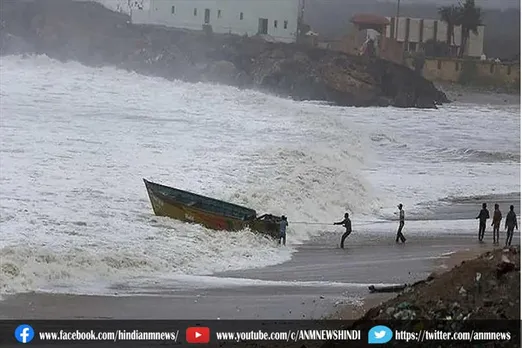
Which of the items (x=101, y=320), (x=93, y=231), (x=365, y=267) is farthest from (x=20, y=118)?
(x=101, y=320)

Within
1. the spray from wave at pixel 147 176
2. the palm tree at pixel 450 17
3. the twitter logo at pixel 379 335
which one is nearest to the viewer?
the twitter logo at pixel 379 335

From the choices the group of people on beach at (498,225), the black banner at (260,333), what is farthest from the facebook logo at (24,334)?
the group of people on beach at (498,225)

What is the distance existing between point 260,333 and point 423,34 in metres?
49.5

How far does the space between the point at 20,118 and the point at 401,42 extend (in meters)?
27.2

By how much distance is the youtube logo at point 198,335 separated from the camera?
8414mm

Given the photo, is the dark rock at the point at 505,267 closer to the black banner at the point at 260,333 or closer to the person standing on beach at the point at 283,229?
the black banner at the point at 260,333

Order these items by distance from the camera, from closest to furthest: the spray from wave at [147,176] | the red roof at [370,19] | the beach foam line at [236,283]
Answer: the beach foam line at [236,283]
the spray from wave at [147,176]
the red roof at [370,19]

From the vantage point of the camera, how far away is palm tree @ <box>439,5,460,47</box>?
56.4m

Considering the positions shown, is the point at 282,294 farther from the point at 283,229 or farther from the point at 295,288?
the point at 283,229

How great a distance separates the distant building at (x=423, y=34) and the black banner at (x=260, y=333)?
156 ft

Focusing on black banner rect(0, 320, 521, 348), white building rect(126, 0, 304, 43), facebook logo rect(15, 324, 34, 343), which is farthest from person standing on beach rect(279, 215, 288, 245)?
white building rect(126, 0, 304, 43)

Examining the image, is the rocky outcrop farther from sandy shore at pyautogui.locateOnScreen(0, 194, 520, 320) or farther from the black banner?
the black banner

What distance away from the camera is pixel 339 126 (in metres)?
34.9

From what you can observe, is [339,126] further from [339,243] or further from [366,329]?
[366,329]
